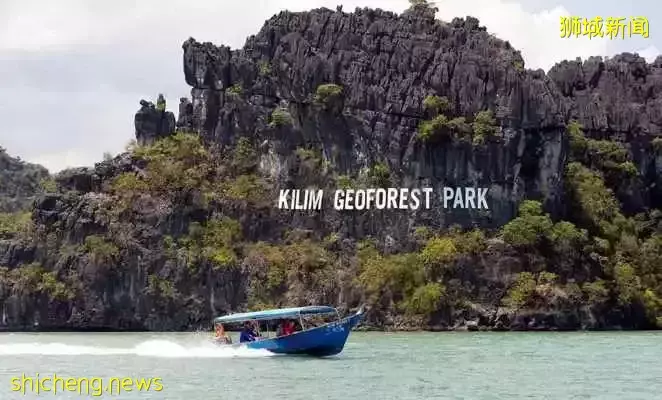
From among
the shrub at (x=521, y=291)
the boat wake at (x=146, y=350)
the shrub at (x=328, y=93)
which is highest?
the shrub at (x=328, y=93)

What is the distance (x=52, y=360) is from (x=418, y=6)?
44.6m

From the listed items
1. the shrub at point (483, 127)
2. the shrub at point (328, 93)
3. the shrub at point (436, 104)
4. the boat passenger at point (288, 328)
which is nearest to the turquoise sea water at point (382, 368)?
the boat passenger at point (288, 328)

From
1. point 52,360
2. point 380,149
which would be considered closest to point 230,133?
point 380,149

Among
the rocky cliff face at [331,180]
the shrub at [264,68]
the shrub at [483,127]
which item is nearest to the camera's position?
the rocky cliff face at [331,180]

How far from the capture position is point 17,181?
12650cm

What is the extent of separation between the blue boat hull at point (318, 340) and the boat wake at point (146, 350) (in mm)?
922

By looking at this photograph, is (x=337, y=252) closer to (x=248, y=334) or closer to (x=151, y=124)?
(x=151, y=124)

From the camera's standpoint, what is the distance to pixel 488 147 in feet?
251

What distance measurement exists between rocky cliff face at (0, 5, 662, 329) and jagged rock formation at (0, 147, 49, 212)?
35343mm

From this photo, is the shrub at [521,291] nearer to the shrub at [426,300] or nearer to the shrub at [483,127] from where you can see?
the shrub at [426,300]

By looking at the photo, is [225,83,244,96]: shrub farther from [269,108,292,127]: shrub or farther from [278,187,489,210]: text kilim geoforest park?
[278,187,489,210]: text kilim geoforest park

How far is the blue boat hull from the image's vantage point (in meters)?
45.6

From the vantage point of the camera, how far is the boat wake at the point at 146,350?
158 ft

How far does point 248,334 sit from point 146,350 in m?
6.08
